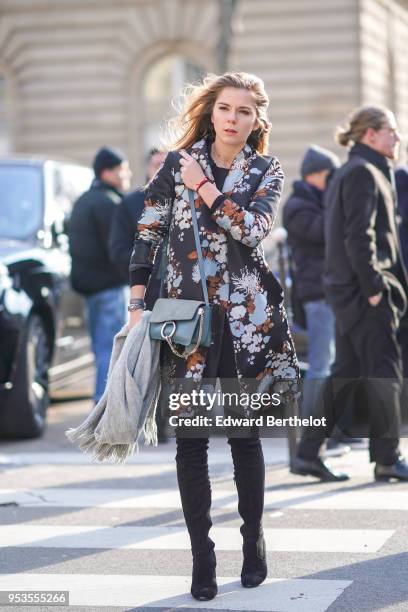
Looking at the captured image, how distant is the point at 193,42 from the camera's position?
26172 mm

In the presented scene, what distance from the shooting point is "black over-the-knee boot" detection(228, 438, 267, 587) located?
5148mm

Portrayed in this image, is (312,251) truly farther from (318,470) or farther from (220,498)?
(220,498)

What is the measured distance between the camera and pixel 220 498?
7.08 m

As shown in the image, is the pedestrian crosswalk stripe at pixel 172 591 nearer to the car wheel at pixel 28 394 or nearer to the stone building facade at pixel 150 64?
the car wheel at pixel 28 394

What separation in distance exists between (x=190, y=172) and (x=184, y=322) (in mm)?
535

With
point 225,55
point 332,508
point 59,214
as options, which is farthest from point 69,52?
point 332,508

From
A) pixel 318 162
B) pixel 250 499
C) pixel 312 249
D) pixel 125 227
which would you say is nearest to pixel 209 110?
pixel 250 499

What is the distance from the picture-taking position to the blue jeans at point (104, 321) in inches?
408

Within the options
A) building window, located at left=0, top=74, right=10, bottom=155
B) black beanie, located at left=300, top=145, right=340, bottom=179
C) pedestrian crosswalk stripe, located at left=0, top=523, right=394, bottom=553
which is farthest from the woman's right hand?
building window, located at left=0, top=74, right=10, bottom=155

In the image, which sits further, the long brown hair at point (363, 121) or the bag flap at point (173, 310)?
the long brown hair at point (363, 121)

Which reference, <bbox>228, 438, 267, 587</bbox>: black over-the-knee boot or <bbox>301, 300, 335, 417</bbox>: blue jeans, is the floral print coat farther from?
<bbox>301, 300, 335, 417</bbox>: blue jeans

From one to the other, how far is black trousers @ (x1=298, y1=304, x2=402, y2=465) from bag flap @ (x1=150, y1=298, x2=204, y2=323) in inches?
95.8

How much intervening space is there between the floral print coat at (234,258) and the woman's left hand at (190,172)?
3cm

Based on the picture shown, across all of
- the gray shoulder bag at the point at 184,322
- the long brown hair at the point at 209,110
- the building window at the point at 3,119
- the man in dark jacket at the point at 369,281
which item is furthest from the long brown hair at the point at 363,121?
the building window at the point at 3,119
